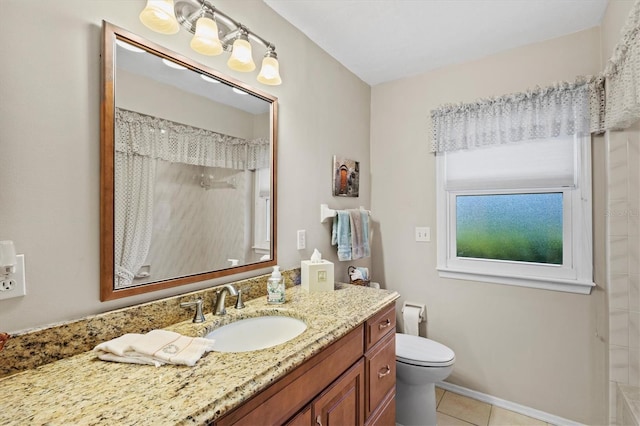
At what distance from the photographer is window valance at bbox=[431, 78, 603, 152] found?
6.00ft

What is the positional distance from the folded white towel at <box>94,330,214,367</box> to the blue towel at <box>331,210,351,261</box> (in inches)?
49.5

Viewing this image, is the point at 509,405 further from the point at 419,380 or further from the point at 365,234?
the point at 365,234

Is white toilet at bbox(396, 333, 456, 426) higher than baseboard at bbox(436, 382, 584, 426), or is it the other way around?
white toilet at bbox(396, 333, 456, 426)

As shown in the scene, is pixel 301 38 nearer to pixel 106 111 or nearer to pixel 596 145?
pixel 106 111

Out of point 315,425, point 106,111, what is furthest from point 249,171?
point 315,425

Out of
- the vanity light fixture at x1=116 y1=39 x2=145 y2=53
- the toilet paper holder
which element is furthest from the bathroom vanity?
the vanity light fixture at x1=116 y1=39 x2=145 y2=53

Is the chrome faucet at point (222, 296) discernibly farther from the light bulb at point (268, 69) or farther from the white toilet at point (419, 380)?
the white toilet at point (419, 380)

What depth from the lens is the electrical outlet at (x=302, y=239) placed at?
6.09 feet

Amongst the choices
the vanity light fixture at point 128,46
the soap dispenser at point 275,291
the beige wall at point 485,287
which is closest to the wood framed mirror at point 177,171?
the vanity light fixture at point 128,46

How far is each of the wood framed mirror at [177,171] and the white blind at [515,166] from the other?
1450 mm

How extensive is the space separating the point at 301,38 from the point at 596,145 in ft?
6.31

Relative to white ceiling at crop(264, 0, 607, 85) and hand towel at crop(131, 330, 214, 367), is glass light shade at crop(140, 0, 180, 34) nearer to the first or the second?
white ceiling at crop(264, 0, 607, 85)

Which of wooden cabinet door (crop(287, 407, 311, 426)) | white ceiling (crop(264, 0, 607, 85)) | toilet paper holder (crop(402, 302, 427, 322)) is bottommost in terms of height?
toilet paper holder (crop(402, 302, 427, 322))

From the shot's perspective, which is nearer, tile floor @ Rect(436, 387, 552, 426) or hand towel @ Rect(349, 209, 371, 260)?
tile floor @ Rect(436, 387, 552, 426)
